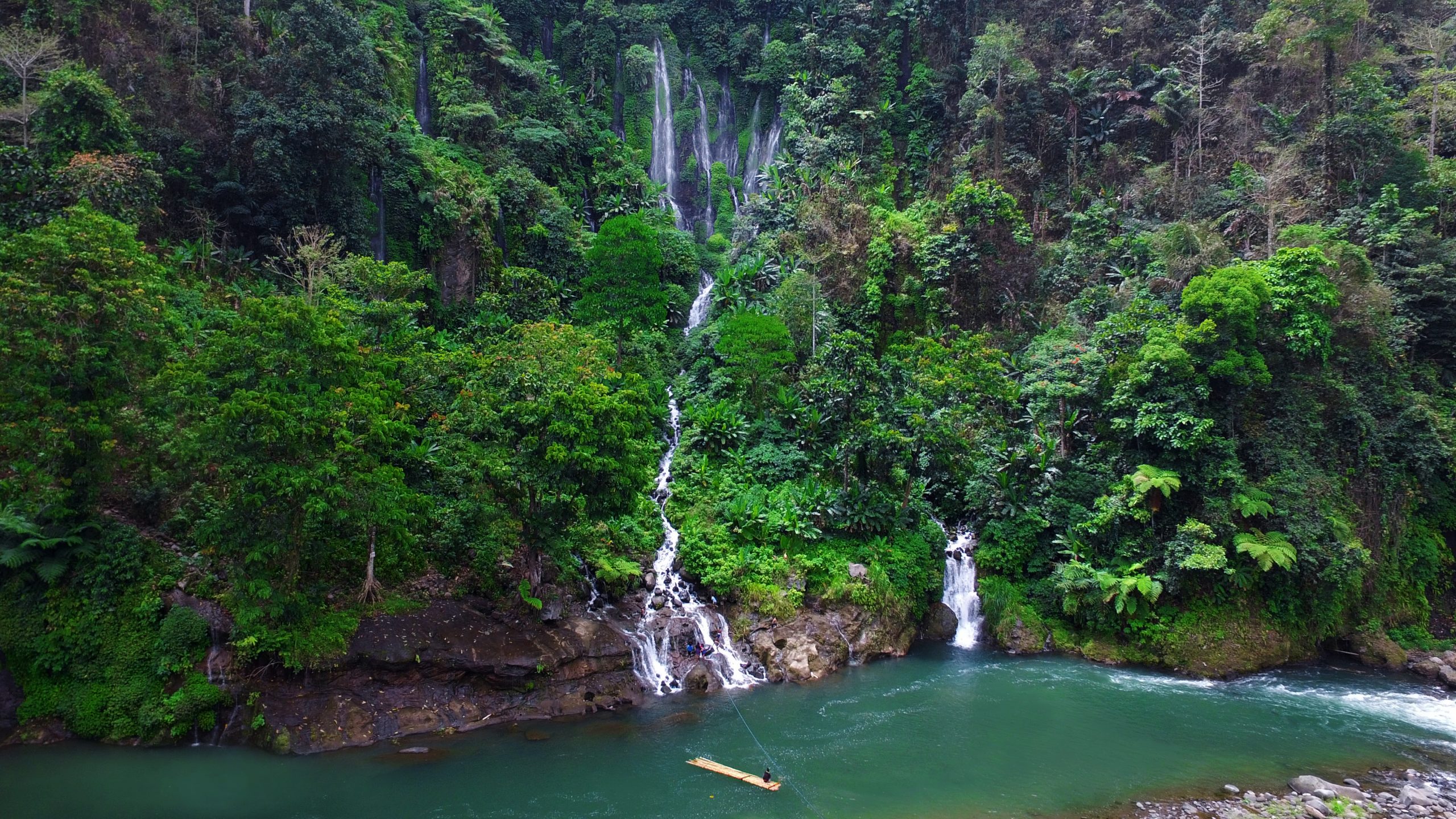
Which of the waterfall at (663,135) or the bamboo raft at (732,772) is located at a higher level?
the waterfall at (663,135)

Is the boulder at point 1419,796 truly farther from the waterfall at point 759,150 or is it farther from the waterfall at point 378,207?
the waterfall at point 759,150

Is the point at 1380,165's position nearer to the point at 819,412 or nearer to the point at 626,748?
the point at 819,412

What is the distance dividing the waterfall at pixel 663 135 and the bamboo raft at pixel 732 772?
35095 mm

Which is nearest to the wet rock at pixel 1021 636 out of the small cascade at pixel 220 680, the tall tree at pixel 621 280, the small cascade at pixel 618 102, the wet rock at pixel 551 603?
the wet rock at pixel 551 603

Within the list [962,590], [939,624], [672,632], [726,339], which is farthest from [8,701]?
[962,590]

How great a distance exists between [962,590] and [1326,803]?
417 inches

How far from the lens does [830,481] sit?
24.6 m

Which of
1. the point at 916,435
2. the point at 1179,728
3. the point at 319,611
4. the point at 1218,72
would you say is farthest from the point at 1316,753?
the point at 1218,72

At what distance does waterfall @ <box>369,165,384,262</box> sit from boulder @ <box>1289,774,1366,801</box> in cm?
3178

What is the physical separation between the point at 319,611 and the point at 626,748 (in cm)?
711

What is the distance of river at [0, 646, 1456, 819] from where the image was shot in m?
12.9

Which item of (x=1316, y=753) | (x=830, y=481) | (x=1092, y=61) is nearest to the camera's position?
(x=1316, y=753)

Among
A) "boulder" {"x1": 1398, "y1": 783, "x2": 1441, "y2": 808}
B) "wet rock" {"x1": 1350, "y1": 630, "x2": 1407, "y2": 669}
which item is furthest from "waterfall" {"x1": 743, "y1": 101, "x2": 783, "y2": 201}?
"boulder" {"x1": 1398, "y1": 783, "x2": 1441, "y2": 808}

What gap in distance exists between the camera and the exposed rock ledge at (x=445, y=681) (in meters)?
15.0
